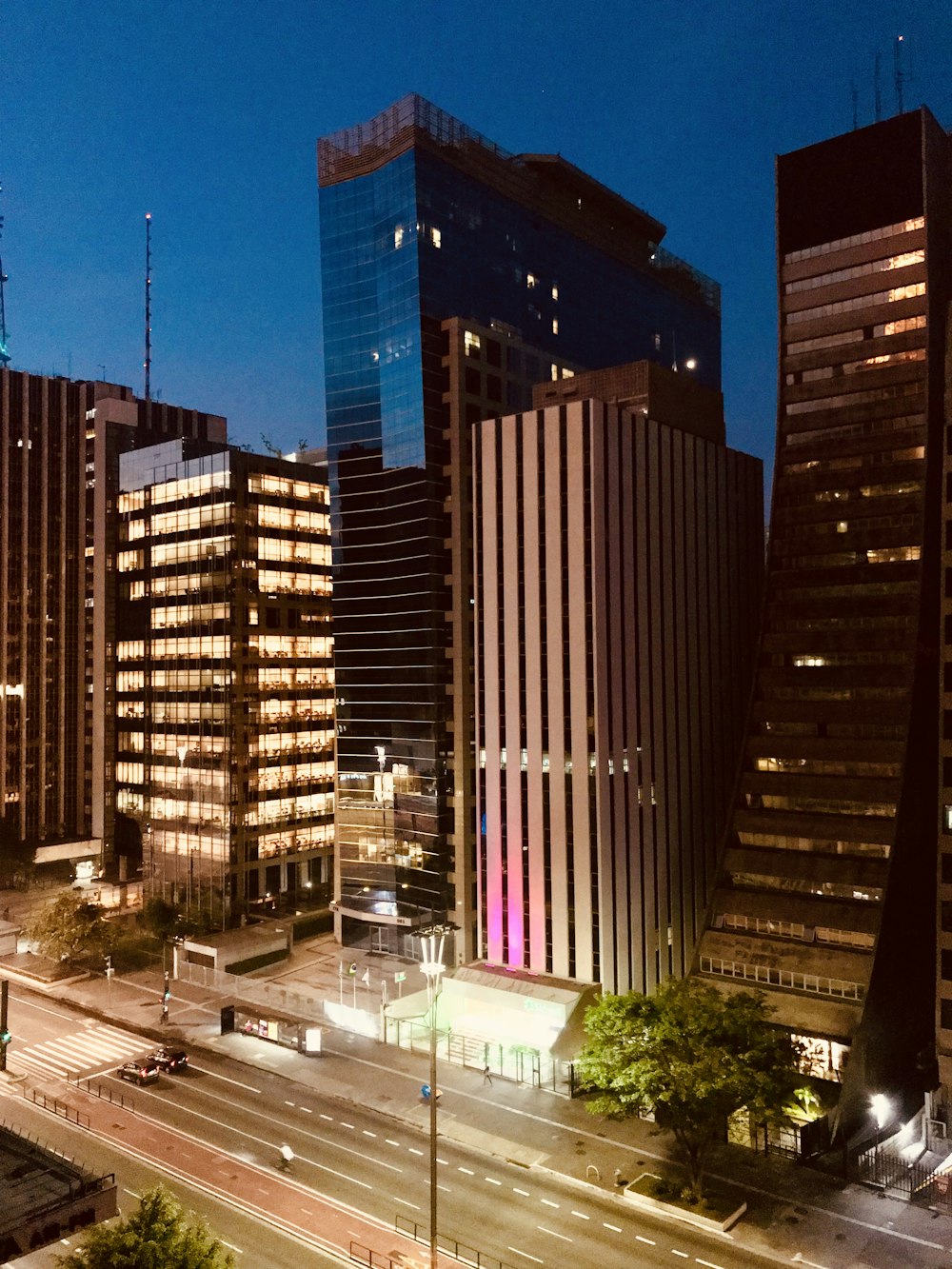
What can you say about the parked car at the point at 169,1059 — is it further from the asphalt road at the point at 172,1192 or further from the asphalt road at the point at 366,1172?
the asphalt road at the point at 172,1192

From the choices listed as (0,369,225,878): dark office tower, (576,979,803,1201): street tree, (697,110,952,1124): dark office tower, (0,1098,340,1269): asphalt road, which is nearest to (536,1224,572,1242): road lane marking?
(576,979,803,1201): street tree

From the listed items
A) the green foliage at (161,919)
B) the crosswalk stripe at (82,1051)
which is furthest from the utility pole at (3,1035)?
the green foliage at (161,919)

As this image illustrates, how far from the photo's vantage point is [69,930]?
90.4 meters

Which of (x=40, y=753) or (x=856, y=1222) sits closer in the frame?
(x=856, y=1222)

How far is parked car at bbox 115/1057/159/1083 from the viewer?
66.8 metres

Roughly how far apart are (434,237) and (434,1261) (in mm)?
87171

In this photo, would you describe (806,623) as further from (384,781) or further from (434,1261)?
(434,1261)

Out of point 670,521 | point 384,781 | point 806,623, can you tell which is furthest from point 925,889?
point 384,781

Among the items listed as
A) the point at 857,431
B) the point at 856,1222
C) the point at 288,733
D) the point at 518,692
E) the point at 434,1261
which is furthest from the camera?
the point at 288,733

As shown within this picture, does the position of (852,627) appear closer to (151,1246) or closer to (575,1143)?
(575,1143)

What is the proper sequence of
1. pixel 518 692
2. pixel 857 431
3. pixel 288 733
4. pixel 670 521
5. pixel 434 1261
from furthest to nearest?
pixel 288 733 → pixel 857 431 → pixel 670 521 → pixel 518 692 → pixel 434 1261

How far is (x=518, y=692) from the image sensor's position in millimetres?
79875

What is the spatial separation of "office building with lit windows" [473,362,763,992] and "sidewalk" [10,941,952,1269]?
41.7ft

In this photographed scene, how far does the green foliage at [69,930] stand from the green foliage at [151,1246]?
2390 inches
